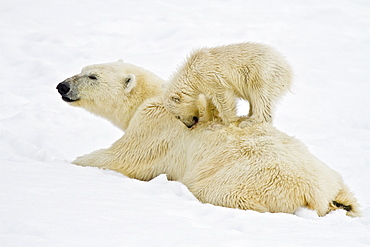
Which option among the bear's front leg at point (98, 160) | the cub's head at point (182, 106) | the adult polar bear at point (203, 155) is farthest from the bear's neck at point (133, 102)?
the cub's head at point (182, 106)

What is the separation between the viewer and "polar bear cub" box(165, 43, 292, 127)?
14.3 ft

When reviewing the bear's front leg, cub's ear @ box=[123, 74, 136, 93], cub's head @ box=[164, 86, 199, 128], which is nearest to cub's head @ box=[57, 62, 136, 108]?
cub's ear @ box=[123, 74, 136, 93]

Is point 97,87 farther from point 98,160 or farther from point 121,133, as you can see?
point 121,133

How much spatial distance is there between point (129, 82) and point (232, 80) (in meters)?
1.14

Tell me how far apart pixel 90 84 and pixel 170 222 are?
8.23ft

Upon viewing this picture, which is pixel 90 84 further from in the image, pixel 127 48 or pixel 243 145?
pixel 127 48

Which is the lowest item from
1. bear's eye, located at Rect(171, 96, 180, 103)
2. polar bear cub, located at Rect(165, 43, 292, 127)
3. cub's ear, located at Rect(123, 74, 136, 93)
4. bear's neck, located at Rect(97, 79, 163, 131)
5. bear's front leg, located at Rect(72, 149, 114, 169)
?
bear's front leg, located at Rect(72, 149, 114, 169)

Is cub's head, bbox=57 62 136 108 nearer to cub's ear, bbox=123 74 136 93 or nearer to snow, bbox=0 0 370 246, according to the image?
cub's ear, bbox=123 74 136 93

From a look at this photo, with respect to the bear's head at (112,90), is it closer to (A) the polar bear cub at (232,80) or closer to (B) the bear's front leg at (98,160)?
(B) the bear's front leg at (98,160)

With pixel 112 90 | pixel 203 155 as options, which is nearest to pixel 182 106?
pixel 203 155

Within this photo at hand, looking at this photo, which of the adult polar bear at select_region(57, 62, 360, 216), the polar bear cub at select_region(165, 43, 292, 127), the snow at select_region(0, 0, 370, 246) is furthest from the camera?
the polar bear cub at select_region(165, 43, 292, 127)

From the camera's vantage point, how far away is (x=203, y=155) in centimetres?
443

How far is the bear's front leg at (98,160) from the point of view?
4.85 metres

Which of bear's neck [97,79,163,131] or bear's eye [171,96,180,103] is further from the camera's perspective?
bear's neck [97,79,163,131]
